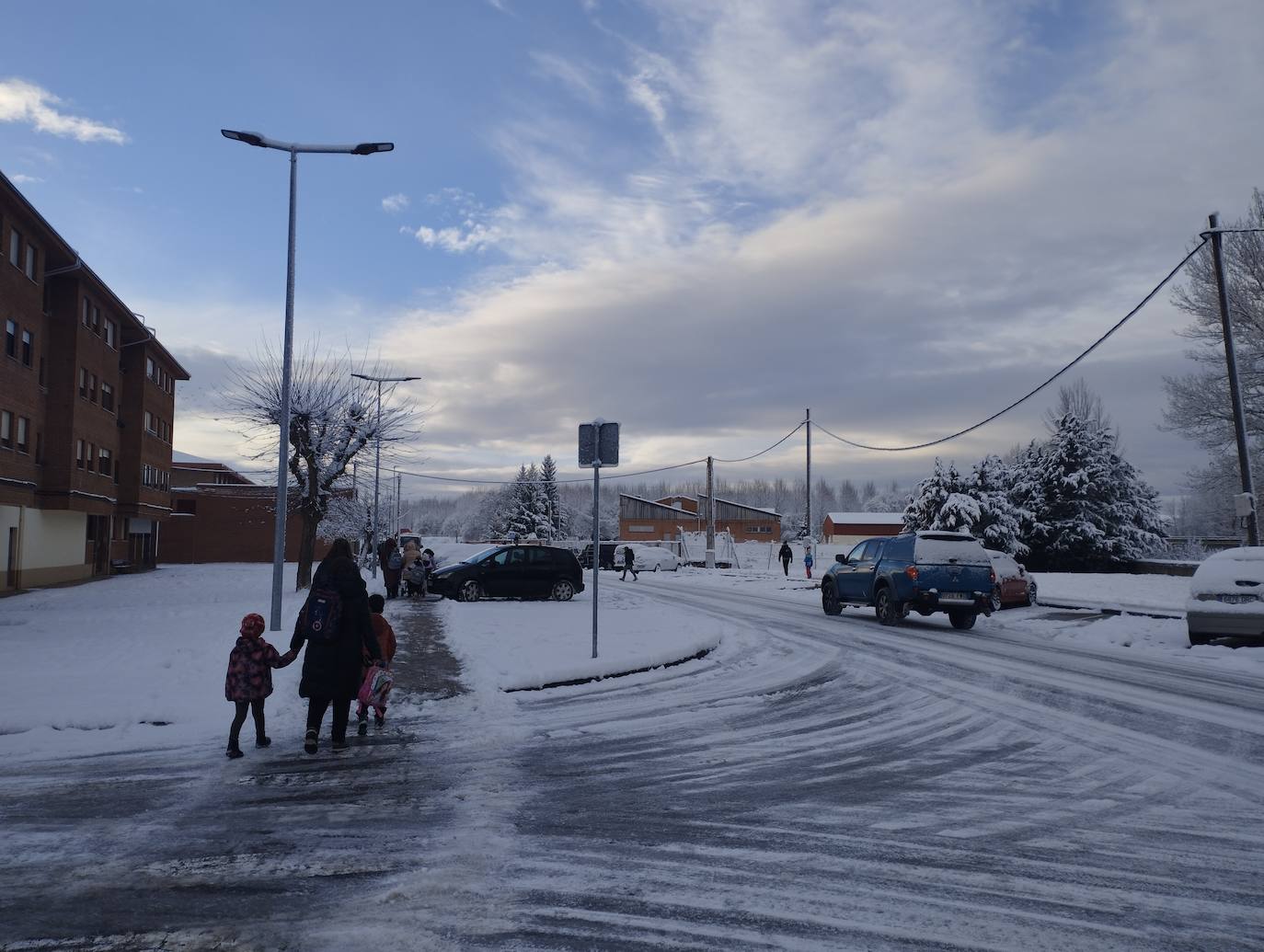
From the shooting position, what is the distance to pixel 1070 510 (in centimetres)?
4338

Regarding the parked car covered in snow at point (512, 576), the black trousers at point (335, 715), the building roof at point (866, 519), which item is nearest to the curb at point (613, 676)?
the black trousers at point (335, 715)

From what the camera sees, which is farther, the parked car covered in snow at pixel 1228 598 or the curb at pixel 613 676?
the parked car covered in snow at pixel 1228 598

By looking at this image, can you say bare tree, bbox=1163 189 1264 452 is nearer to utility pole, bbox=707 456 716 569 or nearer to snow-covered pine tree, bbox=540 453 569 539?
utility pole, bbox=707 456 716 569

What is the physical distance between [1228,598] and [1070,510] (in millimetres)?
31523

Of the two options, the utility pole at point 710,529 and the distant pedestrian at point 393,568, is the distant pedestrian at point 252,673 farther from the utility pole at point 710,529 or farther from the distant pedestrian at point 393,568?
the utility pole at point 710,529

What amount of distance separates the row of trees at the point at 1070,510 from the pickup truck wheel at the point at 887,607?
25.9 m

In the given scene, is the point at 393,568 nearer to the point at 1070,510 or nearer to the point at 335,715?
the point at 335,715

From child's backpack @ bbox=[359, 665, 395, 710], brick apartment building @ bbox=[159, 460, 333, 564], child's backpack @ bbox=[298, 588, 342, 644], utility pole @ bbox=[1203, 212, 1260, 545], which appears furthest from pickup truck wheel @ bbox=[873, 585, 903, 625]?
brick apartment building @ bbox=[159, 460, 333, 564]

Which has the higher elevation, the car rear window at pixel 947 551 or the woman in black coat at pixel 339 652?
the car rear window at pixel 947 551

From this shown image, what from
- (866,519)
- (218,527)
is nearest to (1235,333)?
(218,527)

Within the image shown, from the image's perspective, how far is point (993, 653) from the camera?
13.9 meters

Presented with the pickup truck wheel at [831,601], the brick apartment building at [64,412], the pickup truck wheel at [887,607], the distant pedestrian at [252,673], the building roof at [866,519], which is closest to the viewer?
the distant pedestrian at [252,673]

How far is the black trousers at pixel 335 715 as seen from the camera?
7480 mm

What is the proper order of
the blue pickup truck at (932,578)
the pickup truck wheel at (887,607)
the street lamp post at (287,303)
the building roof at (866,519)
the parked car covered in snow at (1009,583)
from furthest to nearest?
1. the building roof at (866,519)
2. the parked car covered in snow at (1009,583)
3. the pickup truck wheel at (887,607)
4. the blue pickup truck at (932,578)
5. the street lamp post at (287,303)
